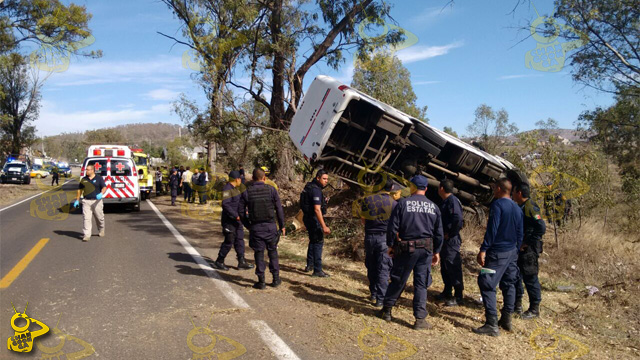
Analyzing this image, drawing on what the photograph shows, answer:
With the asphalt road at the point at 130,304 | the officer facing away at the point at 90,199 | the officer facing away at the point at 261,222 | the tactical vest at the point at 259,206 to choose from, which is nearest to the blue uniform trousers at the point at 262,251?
the officer facing away at the point at 261,222

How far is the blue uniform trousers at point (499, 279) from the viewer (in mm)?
4863

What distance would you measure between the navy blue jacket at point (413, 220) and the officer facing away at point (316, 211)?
183 cm

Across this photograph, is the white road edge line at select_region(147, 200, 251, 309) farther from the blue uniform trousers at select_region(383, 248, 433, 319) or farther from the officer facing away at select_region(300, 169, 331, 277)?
the blue uniform trousers at select_region(383, 248, 433, 319)

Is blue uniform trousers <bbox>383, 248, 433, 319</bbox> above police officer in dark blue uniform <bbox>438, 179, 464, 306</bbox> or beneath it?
beneath

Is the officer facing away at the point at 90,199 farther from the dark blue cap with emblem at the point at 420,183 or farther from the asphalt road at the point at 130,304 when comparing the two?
the dark blue cap with emblem at the point at 420,183

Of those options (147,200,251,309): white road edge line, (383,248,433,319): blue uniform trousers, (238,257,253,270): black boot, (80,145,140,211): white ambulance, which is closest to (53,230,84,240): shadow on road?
(147,200,251,309): white road edge line

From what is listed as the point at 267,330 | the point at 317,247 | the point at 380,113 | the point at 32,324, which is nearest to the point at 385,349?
the point at 267,330

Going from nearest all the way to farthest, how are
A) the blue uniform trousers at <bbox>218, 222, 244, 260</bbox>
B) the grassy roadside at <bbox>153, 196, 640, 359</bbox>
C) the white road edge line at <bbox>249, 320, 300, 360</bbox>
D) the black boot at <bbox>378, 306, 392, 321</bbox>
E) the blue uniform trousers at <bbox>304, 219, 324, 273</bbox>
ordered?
the white road edge line at <bbox>249, 320, 300, 360</bbox>, the grassy roadside at <bbox>153, 196, 640, 359</bbox>, the black boot at <bbox>378, 306, 392, 321</bbox>, the blue uniform trousers at <bbox>304, 219, 324, 273</bbox>, the blue uniform trousers at <bbox>218, 222, 244, 260</bbox>

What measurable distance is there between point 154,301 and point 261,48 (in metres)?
11.6

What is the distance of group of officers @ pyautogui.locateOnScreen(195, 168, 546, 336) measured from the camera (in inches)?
195

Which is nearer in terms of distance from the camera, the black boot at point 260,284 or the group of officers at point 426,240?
the group of officers at point 426,240

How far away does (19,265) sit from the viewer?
732cm

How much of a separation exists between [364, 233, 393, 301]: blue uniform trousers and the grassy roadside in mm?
265

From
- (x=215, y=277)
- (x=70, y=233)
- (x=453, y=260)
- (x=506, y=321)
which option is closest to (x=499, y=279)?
(x=506, y=321)
